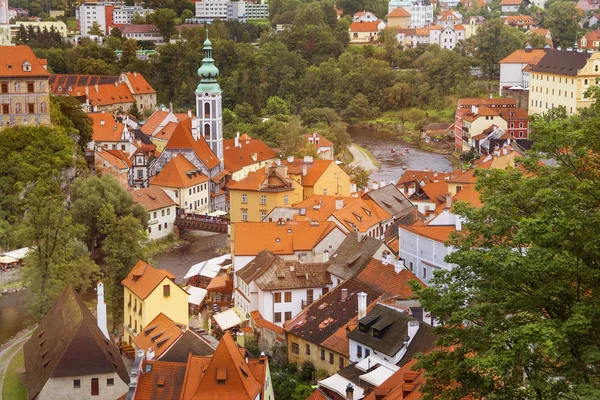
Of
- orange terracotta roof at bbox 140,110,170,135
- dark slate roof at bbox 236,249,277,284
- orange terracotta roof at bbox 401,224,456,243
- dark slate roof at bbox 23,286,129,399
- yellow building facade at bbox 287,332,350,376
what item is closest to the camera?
dark slate roof at bbox 23,286,129,399

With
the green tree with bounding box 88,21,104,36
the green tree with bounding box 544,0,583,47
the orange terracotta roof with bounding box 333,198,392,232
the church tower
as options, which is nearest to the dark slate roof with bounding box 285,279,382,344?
the orange terracotta roof with bounding box 333,198,392,232

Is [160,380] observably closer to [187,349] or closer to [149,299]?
[187,349]

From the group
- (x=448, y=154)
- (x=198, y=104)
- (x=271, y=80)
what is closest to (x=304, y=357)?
(x=198, y=104)

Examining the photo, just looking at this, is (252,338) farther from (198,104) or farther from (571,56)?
(571,56)

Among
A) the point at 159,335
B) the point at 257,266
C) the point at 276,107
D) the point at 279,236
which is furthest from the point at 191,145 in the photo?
the point at 159,335

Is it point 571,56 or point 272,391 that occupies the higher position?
point 571,56

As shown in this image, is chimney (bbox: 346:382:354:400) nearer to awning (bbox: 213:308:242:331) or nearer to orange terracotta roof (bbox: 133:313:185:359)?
orange terracotta roof (bbox: 133:313:185:359)
